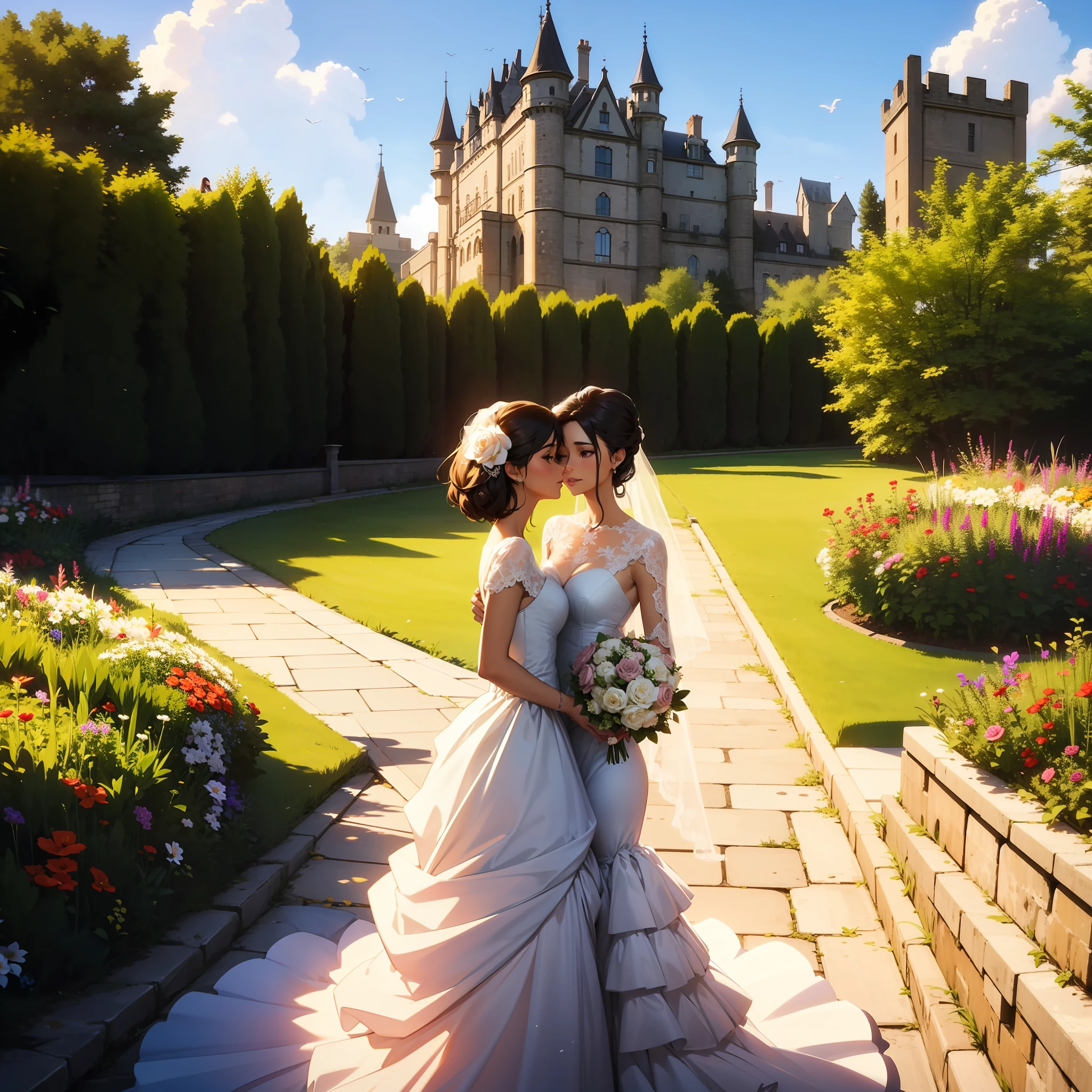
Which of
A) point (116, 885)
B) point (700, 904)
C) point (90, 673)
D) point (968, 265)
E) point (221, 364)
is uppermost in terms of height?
point (968, 265)

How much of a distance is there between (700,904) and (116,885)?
7.30 ft

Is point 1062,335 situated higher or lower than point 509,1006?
higher

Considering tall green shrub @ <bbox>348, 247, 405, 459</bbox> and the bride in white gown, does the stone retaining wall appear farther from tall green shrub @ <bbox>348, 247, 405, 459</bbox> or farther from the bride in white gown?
tall green shrub @ <bbox>348, 247, 405, 459</bbox>

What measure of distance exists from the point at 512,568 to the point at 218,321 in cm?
1592

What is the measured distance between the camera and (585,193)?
58.8 m

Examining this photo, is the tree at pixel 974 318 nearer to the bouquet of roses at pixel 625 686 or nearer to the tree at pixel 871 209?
the bouquet of roses at pixel 625 686

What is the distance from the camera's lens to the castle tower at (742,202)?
212ft

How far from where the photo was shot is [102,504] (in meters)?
13.7

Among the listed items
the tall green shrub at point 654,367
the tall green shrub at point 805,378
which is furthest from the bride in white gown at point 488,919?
the tall green shrub at point 805,378

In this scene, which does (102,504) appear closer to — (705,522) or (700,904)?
(705,522)

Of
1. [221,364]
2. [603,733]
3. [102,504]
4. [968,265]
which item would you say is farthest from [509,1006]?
[968,265]

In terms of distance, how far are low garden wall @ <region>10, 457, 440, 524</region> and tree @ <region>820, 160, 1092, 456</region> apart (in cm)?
1302

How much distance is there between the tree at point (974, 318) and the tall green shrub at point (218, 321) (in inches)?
660

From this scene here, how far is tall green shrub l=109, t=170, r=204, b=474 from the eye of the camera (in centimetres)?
A: 1462
